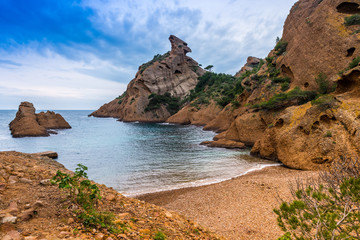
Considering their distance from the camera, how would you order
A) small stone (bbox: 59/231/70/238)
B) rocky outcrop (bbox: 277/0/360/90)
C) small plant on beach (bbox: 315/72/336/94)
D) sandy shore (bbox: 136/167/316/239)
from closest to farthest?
small stone (bbox: 59/231/70/238) < sandy shore (bbox: 136/167/316/239) < small plant on beach (bbox: 315/72/336/94) < rocky outcrop (bbox: 277/0/360/90)

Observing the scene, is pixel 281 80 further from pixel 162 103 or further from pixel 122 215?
pixel 162 103

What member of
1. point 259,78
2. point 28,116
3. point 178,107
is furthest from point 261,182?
point 178,107

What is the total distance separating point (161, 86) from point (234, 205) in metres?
67.1

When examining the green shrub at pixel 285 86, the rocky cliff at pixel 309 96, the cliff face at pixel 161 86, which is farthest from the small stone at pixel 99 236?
the cliff face at pixel 161 86

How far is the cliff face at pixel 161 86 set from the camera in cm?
6712

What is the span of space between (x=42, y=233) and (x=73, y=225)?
0.46m

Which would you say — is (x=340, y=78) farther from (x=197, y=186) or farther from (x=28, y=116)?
(x=28, y=116)

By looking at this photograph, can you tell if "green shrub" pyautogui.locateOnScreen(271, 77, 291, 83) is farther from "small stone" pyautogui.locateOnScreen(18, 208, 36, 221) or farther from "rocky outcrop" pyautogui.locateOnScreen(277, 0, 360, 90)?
"small stone" pyautogui.locateOnScreen(18, 208, 36, 221)

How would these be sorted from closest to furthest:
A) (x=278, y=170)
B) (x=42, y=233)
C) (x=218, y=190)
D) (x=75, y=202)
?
(x=42, y=233), (x=75, y=202), (x=218, y=190), (x=278, y=170)

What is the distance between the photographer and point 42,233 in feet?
9.33

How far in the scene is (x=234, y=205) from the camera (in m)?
7.44

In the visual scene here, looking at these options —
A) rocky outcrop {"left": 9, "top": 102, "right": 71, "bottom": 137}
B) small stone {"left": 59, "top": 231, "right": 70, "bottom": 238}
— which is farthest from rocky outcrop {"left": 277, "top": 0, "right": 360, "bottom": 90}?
rocky outcrop {"left": 9, "top": 102, "right": 71, "bottom": 137}

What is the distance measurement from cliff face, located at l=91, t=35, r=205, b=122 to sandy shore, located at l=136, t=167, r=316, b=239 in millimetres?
56600

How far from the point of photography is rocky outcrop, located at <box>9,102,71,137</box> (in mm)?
32188
